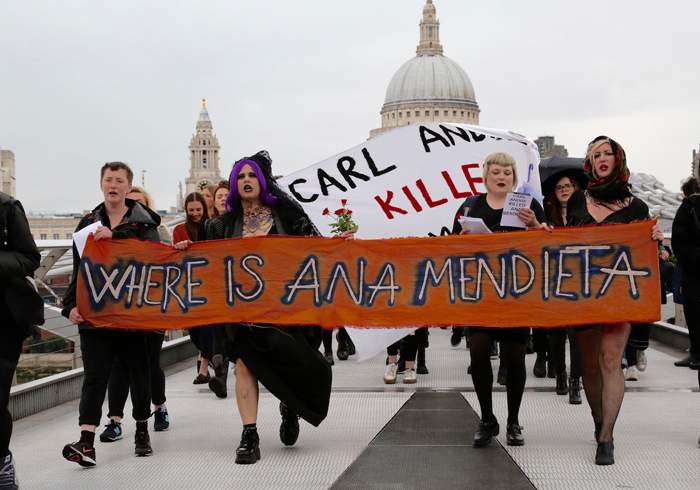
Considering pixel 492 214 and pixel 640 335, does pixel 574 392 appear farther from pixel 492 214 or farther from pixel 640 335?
pixel 492 214

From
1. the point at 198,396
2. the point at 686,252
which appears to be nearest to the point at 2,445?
the point at 198,396

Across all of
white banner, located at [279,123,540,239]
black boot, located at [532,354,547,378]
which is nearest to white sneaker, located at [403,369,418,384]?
black boot, located at [532,354,547,378]

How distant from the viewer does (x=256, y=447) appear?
5734 millimetres

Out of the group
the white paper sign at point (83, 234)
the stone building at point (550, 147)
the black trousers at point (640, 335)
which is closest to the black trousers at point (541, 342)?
the black trousers at point (640, 335)

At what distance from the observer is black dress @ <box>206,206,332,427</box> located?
19.4 ft

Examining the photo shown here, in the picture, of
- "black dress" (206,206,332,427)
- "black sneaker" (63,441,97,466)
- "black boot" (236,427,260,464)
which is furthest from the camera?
"black dress" (206,206,332,427)

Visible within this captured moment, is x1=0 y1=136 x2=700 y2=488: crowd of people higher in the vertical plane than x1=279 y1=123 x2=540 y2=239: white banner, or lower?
lower

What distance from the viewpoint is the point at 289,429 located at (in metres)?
6.05

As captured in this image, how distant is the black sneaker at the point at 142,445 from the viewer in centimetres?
593

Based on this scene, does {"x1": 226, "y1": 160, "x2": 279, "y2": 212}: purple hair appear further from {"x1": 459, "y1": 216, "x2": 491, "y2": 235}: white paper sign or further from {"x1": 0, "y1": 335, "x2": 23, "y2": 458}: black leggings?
{"x1": 0, "y1": 335, "x2": 23, "y2": 458}: black leggings

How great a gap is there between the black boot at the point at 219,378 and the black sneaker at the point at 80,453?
2292mm

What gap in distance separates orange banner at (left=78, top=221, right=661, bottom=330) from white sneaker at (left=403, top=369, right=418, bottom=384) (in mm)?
2703

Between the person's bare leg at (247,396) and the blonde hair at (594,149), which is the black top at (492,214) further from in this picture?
the person's bare leg at (247,396)

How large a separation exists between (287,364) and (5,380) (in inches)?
71.0
